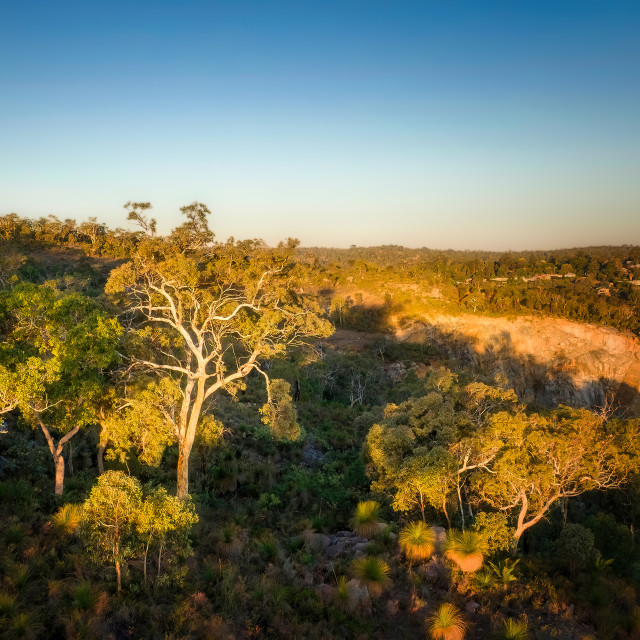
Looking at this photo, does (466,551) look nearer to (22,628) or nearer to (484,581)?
(484,581)

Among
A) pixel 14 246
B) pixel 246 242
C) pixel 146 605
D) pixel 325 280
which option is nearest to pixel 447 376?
pixel 246 242

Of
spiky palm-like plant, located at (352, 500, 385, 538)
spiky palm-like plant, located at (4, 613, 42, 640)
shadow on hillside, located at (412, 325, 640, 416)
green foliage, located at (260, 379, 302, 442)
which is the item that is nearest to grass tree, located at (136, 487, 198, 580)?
spiky palm-like plant, located at (4, 613, 42, 640)

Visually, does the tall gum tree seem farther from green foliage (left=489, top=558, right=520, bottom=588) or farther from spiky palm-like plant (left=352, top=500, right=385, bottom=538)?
green foliage (left=489, top=558, right=520, bottom=588)

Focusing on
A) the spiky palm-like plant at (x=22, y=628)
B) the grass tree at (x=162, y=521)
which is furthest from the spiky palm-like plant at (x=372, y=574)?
the spiky palm-like plant at (x=22, y=628)

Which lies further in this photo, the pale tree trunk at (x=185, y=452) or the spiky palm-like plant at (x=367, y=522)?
the spiky palm-like plant at (x=367, y=522)

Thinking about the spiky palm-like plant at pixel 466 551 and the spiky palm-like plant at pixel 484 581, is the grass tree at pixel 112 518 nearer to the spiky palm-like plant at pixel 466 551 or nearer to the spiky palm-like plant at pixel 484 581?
the spiky palm-like plant at pixel 466 551

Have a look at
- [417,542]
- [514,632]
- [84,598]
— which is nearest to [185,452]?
[84,598]
